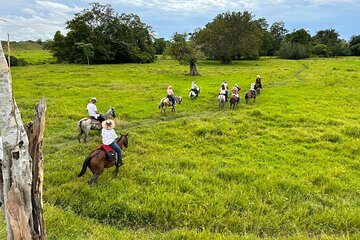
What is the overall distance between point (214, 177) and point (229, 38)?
215 feet

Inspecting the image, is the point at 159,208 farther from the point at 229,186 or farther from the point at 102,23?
the point at 102,23

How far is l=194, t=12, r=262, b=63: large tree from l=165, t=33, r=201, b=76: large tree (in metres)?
25.0

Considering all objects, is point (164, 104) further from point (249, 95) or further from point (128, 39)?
point (128, 39)

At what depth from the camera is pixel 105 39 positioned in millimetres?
72188

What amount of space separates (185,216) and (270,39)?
97.8 metres

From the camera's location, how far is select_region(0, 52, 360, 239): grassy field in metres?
8.38

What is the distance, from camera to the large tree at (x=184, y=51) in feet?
148

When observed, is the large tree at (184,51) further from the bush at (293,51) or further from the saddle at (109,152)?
the bush at (293,51)

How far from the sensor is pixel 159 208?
898 centimetres

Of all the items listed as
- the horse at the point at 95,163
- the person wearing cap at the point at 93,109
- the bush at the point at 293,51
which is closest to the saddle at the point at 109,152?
the horse at the point at 95,163

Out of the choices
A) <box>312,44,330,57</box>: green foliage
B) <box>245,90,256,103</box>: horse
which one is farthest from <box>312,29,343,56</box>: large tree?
<box>245,90,256,103</box>: horse

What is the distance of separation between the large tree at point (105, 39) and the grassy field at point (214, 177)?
48.6 meters

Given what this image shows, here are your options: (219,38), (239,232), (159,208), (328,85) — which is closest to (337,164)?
(239,232)

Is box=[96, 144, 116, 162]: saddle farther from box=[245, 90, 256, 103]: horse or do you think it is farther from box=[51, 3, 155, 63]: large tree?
box=[51, 3, 155, 63]: large tree
